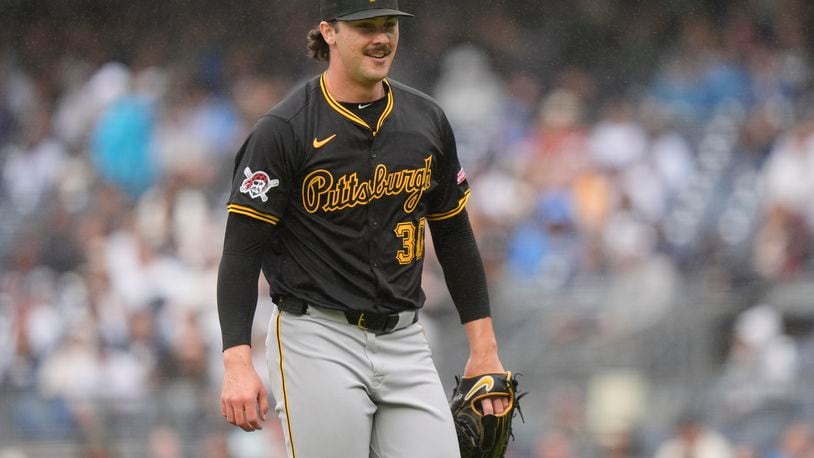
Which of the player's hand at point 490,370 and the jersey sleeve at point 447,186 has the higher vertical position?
the jersey sleeve at point 447,186

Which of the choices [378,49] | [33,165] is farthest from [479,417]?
A: [33,165]

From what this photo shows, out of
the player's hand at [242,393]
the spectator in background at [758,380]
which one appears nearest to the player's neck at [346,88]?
the player's hand at [242,393]

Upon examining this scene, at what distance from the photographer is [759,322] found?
8.55m

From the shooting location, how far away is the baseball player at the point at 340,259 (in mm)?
3732

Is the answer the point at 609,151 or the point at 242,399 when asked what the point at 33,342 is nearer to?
the point at 609,151

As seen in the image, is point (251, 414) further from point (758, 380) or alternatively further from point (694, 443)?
point (758, 380)

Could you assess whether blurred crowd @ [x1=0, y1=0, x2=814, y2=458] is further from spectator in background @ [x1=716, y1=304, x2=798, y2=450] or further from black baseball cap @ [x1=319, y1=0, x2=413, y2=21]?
black baseball cap @ [x1=319, y1=0, x2=413, y2=21]

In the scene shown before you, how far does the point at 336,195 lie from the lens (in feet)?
12.5

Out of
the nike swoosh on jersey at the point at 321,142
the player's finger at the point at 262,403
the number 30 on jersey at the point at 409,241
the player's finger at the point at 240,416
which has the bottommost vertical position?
the player's finger at the point at 240,416

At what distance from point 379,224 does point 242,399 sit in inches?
24.3

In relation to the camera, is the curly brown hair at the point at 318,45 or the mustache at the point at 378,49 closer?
the mustache at the point at 378,49

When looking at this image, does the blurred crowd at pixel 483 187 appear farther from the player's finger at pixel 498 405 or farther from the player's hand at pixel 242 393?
the player's hand at pixel 242 393

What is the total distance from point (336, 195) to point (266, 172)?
0.69ft

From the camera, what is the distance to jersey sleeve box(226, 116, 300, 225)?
371cm
